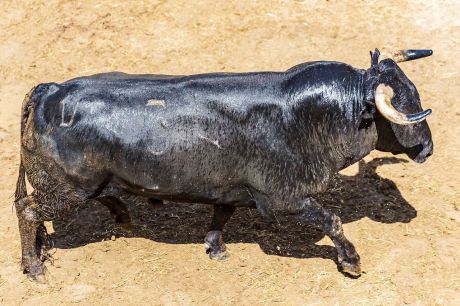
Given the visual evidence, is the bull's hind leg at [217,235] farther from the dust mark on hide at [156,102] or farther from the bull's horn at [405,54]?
the bull's horn at [405,54]

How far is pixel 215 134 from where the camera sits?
6.86m

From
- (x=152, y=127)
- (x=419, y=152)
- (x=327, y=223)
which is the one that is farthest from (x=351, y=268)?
(x=152, y=127)

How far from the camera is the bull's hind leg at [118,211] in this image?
7.88 meters

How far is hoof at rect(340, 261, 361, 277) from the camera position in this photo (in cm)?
732

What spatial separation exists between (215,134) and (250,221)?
1.69m

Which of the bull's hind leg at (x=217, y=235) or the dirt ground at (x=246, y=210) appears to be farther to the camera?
the bull's hind leg at (x=217, y=235)

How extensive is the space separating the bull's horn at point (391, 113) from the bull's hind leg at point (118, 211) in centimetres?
289

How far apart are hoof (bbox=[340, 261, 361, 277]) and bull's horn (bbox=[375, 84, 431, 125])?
5.04 feet

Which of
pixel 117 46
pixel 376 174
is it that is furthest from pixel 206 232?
pixel 117 46

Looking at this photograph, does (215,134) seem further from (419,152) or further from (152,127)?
(419,152)

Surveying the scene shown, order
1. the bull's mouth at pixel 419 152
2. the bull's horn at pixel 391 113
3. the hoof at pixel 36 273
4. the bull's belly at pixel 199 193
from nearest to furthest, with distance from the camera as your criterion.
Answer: the bull's horn at pixel 391 113, the bull's belly at pixel 199 193, the bull's mouth at pixel 419 152, the hoof at pixel 36 273

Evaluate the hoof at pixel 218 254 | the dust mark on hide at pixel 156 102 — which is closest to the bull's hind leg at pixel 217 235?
the hoof at pixel 218 254

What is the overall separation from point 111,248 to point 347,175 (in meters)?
2.85

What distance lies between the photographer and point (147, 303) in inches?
285
